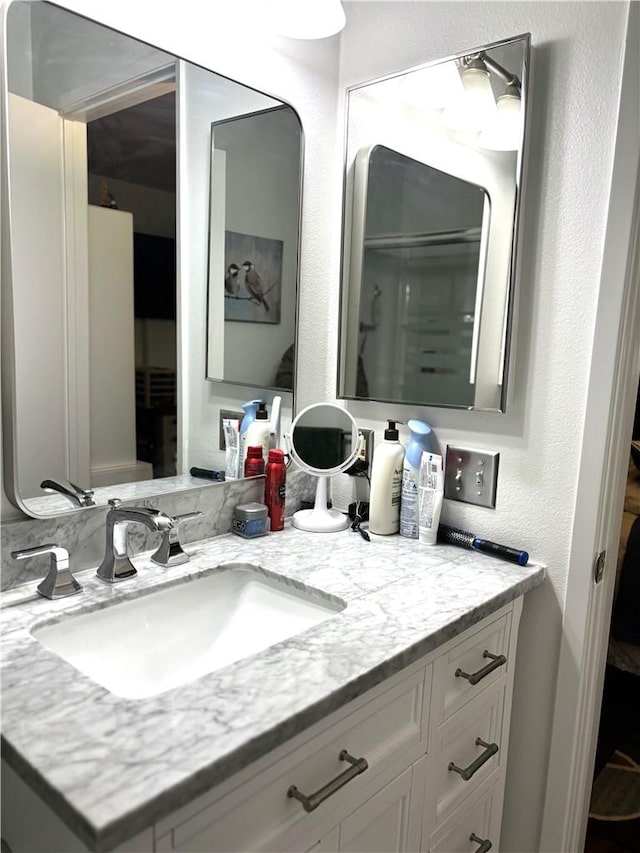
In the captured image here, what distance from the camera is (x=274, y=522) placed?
1442 mm

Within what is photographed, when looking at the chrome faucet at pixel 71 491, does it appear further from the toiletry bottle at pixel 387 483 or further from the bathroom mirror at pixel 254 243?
the toiletry bottle at pixel 387 483

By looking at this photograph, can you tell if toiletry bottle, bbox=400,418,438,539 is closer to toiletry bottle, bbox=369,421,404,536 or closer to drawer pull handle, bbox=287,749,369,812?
toiletry bottle, bbox=369,421,404,536

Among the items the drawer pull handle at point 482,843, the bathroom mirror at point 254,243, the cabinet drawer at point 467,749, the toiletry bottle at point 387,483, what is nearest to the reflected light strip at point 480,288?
the toiletry bottle at point 387,483

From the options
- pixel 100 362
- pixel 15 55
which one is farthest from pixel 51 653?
pixel 15 55

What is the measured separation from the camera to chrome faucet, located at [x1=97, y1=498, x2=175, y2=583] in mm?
1075

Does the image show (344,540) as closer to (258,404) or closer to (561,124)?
(258,404)

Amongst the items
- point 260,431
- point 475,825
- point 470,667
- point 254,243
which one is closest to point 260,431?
point 260,431

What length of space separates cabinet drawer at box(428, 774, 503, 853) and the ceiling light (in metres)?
1.54

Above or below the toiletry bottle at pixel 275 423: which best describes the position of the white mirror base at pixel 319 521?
below

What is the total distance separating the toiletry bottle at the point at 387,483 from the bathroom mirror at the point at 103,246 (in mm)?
367

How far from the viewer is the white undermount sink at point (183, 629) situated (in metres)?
1.00

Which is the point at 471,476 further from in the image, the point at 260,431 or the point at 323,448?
the point at 260,431

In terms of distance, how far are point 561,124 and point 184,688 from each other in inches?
46.6

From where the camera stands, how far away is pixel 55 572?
40.5 inches
